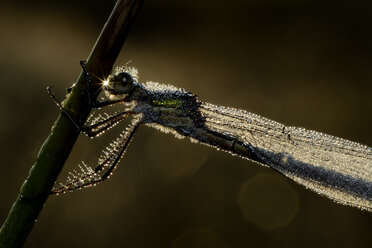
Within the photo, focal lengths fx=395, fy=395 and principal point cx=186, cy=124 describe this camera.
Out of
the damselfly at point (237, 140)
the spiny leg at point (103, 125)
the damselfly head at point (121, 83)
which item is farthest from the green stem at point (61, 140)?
the damselfly head at point (121, 83)

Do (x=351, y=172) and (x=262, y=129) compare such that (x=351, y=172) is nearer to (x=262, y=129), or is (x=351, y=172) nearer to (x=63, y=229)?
(x=262, y=129)

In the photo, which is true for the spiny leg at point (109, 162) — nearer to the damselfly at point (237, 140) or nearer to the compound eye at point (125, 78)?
the damselfly at point (237, 140)

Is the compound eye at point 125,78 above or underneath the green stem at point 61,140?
above

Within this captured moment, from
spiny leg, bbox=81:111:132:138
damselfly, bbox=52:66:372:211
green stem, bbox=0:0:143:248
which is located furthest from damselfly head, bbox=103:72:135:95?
green stem, bbox=0:0:143:248

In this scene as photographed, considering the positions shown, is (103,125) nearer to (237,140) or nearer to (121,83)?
(121,83)

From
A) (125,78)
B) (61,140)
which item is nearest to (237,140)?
(125,78)

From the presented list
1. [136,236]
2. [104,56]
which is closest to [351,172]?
[104,56]
